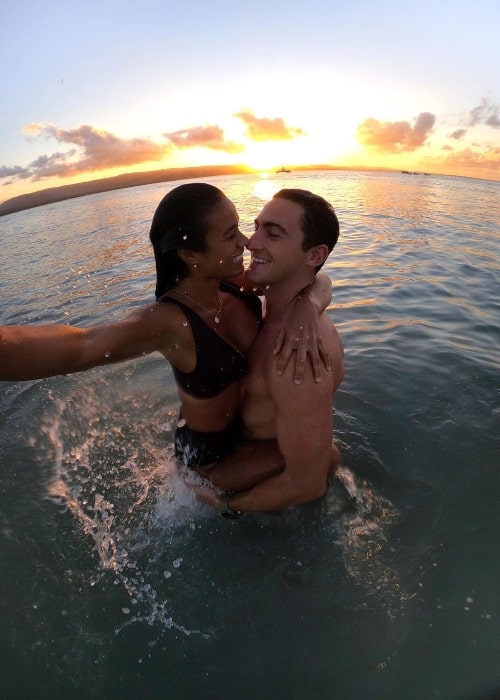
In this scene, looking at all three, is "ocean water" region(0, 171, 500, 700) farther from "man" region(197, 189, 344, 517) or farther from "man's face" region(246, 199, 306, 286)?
"man's face" region(246, 199, 306, 286)

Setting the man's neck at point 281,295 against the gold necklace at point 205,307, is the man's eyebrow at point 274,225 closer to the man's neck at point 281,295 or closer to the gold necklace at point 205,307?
the man's neck at point 281,295

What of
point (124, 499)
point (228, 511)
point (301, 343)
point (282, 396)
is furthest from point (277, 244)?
point (124, 499)

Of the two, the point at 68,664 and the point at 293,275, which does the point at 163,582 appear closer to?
the point at 68,664

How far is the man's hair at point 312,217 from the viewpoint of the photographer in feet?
11.0

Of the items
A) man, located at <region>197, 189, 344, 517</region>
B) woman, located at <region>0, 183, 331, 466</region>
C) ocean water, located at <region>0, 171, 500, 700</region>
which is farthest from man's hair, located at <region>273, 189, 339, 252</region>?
ocean water, located at <region>0, 171, 500, 700</region>

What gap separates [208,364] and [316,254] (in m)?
1.25

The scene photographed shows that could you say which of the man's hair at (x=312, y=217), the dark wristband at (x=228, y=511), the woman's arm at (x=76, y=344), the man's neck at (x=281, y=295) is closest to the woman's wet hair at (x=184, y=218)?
the woman's arm at (x=76, y=344)

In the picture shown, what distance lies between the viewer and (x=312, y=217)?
3.37 meters

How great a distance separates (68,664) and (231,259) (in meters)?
2.85

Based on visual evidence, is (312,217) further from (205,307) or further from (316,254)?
(205,307)

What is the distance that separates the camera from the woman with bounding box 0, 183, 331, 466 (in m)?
2.46

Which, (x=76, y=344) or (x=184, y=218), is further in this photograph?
(x=184, y=218)

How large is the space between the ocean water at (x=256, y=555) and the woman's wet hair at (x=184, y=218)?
2279 millimetres

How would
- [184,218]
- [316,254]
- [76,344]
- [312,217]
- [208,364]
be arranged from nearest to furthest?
[76,344] < [184,218] < [208,364] < [312,217] < [316,254]
